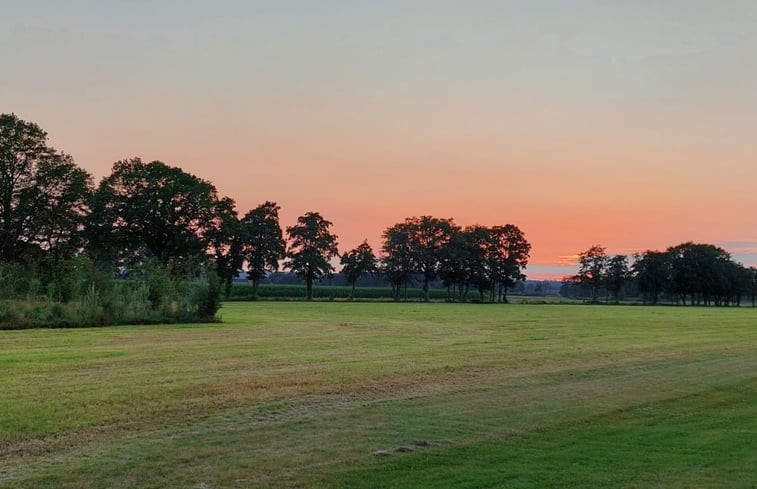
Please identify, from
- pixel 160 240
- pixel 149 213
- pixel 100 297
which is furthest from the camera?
pixel 160 240

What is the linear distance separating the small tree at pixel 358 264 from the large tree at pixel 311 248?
6100 millimetres

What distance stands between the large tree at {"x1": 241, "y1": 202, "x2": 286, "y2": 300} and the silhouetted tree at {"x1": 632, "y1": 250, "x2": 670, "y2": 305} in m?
86.4

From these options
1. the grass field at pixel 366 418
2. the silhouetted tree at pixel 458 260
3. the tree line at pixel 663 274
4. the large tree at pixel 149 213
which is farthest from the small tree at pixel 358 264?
the grass field at pixel 366 418

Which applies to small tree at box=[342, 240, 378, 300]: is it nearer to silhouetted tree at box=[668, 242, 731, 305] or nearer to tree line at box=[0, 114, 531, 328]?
tree line at box=[0, 114, 531, 328]

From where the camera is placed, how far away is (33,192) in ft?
194

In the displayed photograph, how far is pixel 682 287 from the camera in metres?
138

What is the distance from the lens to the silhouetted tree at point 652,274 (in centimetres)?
13788

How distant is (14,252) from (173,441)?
6034 centimetres

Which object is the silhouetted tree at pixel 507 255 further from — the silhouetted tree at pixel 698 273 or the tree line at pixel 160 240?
the silhouetted tree at pixel 698 273

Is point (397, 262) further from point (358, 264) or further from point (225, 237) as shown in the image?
point (225, 237)

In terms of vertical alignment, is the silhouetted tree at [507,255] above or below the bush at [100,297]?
above

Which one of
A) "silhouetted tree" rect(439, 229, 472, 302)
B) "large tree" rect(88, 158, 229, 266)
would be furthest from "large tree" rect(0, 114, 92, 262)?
"silhouetted tree" rect(439, 229, 472, 302)

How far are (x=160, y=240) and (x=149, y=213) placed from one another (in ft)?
13.9

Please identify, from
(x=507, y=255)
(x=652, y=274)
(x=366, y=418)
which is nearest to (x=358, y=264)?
(x=507, y=255)
